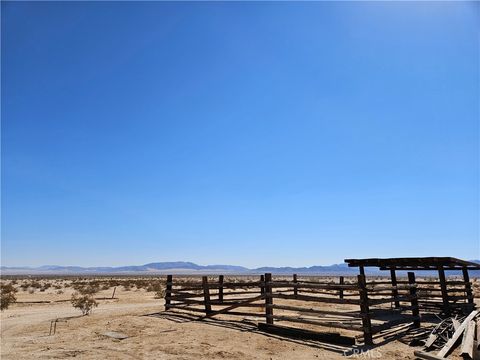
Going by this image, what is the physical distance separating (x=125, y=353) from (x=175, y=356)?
1.43 metres

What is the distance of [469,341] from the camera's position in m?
9.16

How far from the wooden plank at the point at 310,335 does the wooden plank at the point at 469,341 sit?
2.86 m

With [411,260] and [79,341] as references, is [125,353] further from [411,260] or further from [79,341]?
[411,260]

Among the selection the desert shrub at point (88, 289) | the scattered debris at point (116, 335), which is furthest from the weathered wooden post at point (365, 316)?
the desert shrub at point (88, 289)

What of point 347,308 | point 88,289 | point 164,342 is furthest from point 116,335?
point 88,289

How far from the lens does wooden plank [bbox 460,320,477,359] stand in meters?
8.43

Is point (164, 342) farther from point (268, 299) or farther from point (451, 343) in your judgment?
point (451, 343)

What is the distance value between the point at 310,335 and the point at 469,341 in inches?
168

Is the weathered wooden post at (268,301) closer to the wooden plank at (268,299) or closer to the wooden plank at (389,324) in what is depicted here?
the wooden plank at (268,299)

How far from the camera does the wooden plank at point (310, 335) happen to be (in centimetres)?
1072

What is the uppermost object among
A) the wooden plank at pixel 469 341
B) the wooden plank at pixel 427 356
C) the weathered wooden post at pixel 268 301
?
the weathered wooden post at pixel 268 301

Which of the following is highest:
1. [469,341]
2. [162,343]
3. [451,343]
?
[469,341]

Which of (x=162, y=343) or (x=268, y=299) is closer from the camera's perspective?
(x=162, y=343)

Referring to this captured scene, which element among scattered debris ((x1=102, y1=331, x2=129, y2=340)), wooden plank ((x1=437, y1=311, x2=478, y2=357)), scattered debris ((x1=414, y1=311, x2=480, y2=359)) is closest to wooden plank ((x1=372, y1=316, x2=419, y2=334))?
scattered debris ((x1=414, y1=311, x2=480, y2=359))
